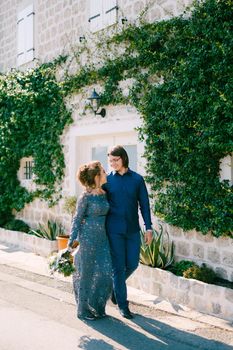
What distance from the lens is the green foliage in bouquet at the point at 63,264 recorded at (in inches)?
209

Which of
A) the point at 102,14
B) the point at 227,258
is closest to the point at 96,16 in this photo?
the point at 102,14

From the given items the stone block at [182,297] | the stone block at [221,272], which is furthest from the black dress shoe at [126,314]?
the stone block at [221,272]

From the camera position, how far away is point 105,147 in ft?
30.9

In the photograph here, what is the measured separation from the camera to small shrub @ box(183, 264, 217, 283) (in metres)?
6.24

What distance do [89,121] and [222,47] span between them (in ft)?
12.2

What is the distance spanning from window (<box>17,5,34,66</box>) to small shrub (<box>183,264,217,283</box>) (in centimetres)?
738

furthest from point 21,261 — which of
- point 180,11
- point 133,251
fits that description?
point 180,11

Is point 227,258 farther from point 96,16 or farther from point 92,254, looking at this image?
point 96,16

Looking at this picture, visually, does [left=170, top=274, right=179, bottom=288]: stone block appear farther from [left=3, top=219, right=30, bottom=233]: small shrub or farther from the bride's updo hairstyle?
[left=3, top=219, right=30, bottom=233]: small shrub

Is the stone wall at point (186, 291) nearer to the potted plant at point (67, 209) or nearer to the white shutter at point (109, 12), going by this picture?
the potted plant at point (67, 209)

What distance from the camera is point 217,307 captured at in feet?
18.3

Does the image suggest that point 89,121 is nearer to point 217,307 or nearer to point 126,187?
point 126,187

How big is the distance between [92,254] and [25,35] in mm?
8241

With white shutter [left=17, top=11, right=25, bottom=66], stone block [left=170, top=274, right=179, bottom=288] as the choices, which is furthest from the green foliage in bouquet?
white shutter [left=17, top=11, right=25, bottom=66]
